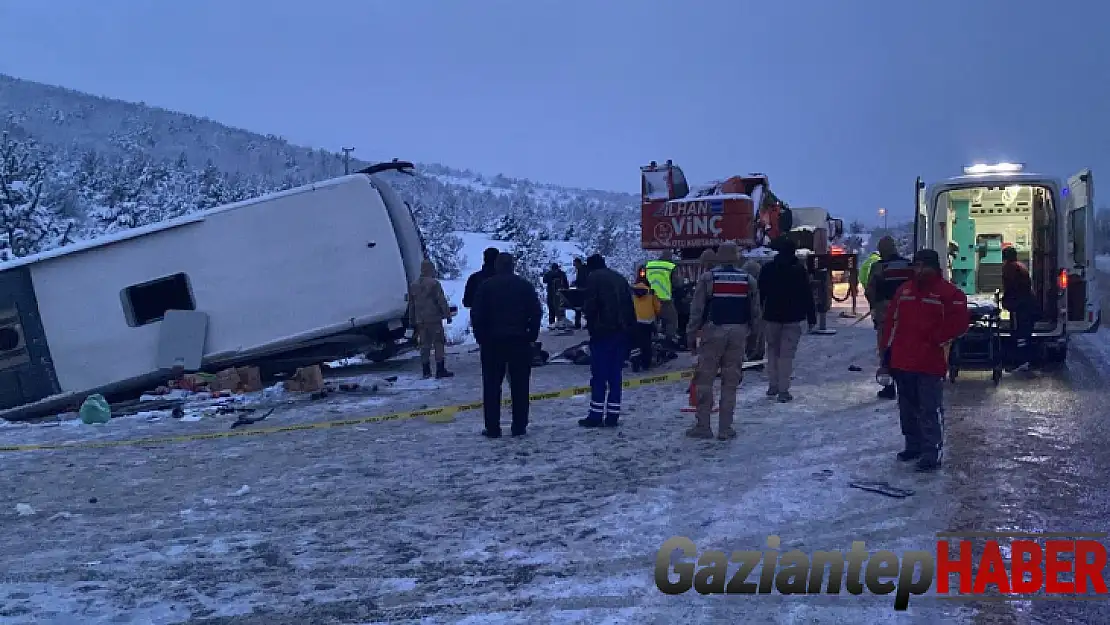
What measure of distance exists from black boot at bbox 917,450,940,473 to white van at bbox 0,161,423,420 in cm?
815

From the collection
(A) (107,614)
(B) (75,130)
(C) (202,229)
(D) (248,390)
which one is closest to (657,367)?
(D) (248,390)

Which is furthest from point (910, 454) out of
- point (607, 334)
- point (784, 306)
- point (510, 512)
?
point (510, 512)

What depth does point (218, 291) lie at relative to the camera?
12.0 m

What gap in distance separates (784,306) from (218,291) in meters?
8.00

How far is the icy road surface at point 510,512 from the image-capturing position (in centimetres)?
410

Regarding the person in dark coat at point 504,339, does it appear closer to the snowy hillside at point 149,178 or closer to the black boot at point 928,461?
the black boot at point 928,461

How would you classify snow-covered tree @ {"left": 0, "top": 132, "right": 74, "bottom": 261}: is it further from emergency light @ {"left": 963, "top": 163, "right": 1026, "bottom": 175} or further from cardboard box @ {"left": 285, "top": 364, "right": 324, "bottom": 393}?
emergency light @ {"left": 963, "top": 163, "right": 1026, "bottom": 175}

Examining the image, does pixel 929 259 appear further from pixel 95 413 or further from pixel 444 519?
pixel 95 413

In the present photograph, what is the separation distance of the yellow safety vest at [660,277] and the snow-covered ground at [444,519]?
4.67 metres

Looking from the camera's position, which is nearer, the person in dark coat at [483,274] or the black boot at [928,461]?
the black boot at [928,461]

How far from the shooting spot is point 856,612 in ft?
12.7

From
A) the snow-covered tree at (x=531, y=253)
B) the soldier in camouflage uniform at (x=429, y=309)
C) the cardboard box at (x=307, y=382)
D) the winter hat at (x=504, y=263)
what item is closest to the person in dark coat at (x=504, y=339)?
the winter hat at (x=504, y=263)

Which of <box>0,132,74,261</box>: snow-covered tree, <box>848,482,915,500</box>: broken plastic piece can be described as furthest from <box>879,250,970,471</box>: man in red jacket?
<box>0,132,74,261</box>: snow-covered tree

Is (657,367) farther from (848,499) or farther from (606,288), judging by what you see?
(848,499)
